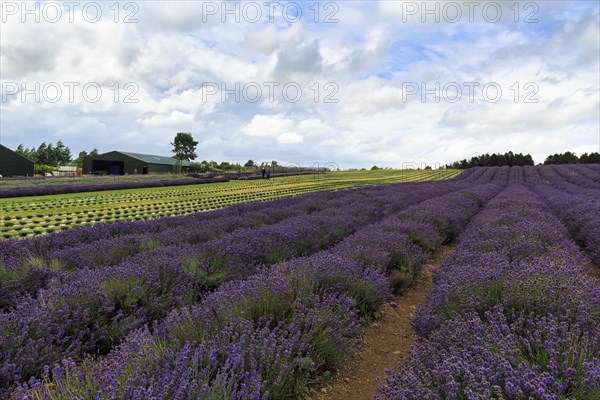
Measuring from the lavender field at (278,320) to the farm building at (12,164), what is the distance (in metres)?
50.5

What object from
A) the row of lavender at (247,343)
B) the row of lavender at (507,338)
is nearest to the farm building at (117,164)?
the row of lavender at (247,343)

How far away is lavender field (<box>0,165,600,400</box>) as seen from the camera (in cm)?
188

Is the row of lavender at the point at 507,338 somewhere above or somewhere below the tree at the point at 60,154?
below

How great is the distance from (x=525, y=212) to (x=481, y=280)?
218 inches

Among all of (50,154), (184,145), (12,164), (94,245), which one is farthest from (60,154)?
(94,245)

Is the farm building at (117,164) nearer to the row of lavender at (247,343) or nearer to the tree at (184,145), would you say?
the tree at (184,145)

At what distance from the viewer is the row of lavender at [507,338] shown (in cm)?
169

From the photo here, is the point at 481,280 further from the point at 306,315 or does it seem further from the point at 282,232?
the point at 282,232

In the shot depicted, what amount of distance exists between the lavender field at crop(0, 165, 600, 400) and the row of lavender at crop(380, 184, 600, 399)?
0.01 m

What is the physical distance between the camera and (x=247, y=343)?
8.01 feet

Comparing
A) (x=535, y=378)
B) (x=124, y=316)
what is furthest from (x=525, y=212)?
(x=124, y=316)

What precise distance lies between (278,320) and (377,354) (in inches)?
48.9

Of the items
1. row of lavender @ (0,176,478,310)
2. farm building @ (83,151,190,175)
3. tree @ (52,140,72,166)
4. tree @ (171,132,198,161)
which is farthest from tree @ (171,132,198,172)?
row of lavender @ (0,176,478,310)

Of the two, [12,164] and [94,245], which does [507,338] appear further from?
[12,164]
